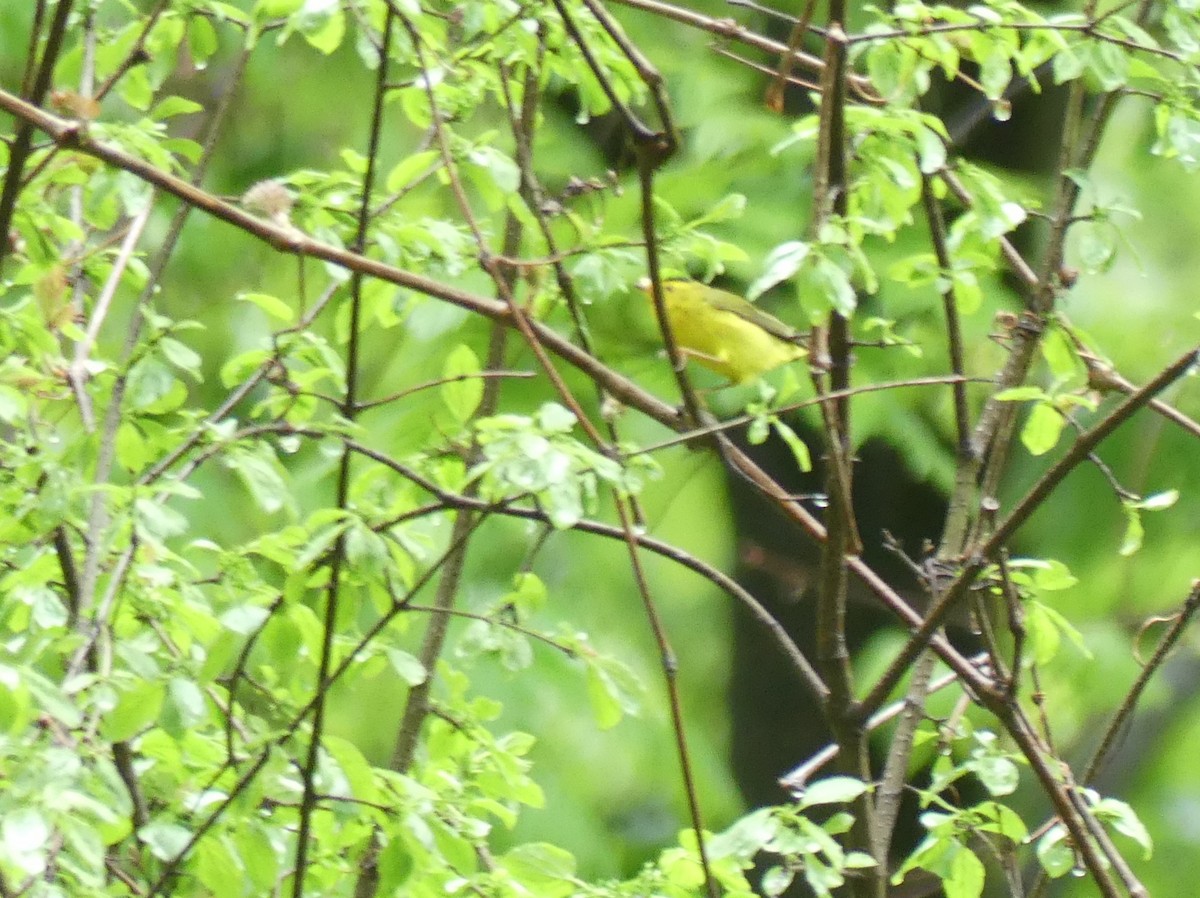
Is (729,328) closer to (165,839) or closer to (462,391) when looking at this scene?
(462,391)

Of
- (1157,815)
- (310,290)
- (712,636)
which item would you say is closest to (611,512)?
(712,636)

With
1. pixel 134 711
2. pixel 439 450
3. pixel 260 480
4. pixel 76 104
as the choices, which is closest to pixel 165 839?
pixel 134 711

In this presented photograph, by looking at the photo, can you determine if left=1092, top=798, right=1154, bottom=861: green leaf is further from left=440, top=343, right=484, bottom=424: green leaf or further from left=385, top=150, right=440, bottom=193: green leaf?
left=385, top=150, right=440, bottom=193: green leaf

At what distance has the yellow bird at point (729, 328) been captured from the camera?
199 centimetres

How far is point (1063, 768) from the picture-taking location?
128 centimetres

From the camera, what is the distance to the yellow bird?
78.3 inches

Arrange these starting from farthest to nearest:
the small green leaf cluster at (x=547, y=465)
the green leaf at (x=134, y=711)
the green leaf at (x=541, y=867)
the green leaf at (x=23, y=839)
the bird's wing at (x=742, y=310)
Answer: the bird's wing at (x=742, y=310), the green leaf at (x=541, y=867), the green leaf at (x=134, y=711), the small green leaf cluster at (x=547, y=465), the green leaf at (x=23, y=839)

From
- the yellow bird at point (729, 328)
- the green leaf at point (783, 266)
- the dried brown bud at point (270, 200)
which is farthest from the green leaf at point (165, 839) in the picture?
the yellow bird at point (729, 328)

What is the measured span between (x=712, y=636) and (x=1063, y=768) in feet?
4.31

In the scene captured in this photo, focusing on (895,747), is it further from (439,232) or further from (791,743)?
(791,743)

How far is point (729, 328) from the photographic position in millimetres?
1996

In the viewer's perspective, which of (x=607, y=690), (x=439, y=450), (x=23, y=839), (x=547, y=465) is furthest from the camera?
(x=439, y=450)

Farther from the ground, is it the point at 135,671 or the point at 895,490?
the point at 135,671

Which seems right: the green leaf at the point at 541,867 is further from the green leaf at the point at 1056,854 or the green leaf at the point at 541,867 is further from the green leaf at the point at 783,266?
the green leaf at the point at 783,266
